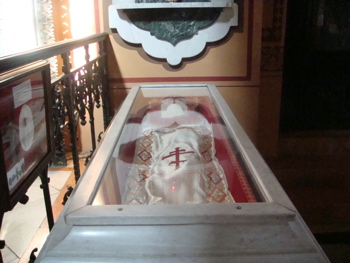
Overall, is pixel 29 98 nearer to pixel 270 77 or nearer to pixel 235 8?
pixel 235 8

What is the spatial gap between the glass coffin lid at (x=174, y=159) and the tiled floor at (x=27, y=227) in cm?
88

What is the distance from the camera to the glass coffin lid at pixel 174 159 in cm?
118

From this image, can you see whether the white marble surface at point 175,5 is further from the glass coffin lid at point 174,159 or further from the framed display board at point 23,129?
the framed display board at point 23,129

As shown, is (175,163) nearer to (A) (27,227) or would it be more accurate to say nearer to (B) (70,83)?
(B) (70,83)

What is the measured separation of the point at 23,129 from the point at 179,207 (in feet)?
1.80

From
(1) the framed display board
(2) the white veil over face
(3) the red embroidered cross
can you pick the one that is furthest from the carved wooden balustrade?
(3) the red embroidered cross

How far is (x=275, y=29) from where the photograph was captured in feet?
11.2

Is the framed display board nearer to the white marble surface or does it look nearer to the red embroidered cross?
the red embroidered cross

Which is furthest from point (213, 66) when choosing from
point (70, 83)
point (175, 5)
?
point (70, 83)

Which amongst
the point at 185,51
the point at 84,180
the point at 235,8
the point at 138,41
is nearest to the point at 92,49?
the point at 138,41

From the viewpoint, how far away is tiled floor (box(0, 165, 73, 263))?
2.04 m

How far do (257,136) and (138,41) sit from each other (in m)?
1.34

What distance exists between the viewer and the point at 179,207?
897 mm

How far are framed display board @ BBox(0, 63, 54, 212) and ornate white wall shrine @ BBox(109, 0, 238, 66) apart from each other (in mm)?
→ 1824
